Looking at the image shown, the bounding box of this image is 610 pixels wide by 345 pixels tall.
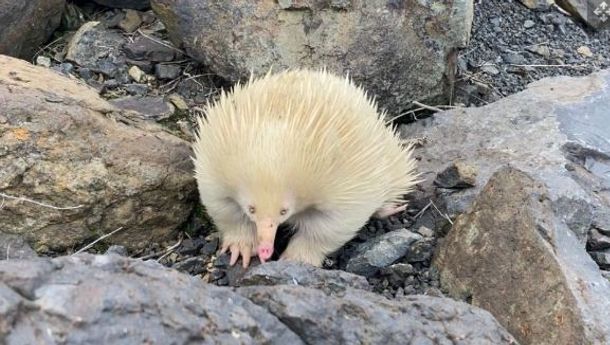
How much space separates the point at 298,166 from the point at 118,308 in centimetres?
81

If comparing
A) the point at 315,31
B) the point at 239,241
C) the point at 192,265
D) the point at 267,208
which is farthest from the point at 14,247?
the point at 315,31

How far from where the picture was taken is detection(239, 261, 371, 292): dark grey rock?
1.94m

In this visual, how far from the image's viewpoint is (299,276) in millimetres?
1960

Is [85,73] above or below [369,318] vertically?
below

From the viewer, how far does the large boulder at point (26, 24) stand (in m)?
3.06

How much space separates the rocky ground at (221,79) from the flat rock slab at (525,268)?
152 mm

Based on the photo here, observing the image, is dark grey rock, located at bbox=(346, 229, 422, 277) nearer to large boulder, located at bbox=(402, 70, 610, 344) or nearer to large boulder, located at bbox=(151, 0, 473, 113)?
large boulder, located at bbox=(402, 70, 610, 344)

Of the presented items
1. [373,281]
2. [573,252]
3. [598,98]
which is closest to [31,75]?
[373,281]

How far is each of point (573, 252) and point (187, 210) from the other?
1.13 meters

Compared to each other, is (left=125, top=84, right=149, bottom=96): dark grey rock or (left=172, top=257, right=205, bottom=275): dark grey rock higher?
(left=125, top=84, right=149, bottom=96): dark grey rock

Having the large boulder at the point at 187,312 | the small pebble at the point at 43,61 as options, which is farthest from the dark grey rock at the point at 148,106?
the large boulder at the point at 187,312

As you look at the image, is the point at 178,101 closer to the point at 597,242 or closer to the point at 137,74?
the point at 137,74

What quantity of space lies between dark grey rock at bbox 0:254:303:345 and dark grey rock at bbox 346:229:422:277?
32.7 inches

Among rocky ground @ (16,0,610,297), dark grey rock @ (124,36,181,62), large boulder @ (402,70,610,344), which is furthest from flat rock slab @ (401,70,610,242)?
dark grey rock @ (124,36,181,62)
